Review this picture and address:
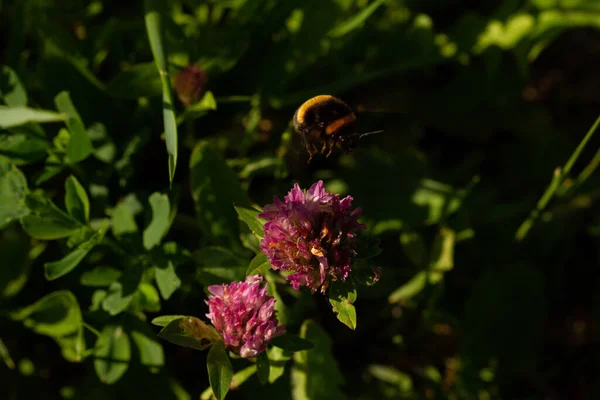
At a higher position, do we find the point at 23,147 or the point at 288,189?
the point at 23,147

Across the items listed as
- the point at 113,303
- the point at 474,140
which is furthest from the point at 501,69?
the point at 113,303

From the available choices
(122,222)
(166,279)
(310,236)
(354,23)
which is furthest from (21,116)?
(354,23)

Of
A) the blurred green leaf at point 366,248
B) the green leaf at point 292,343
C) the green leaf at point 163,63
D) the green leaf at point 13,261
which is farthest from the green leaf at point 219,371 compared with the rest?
the green leaf at point 13,261

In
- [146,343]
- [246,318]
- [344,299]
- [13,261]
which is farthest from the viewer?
[13,261]

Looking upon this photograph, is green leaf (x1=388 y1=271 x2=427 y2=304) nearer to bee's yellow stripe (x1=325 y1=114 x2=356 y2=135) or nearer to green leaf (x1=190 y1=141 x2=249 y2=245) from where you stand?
green leaf (x1=190 y1=141 x2=249 y2=245)

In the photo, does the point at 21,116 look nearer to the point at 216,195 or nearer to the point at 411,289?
the point at 216,195

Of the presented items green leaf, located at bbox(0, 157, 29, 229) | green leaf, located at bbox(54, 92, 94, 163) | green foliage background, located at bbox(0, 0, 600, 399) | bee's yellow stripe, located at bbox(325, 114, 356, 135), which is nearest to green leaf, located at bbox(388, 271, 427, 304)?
green foliage background, located at bbox(0, 0, 600, 399)

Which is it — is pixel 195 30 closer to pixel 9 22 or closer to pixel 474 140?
pixel 9 22

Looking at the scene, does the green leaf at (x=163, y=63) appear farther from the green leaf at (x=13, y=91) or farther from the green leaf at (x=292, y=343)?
the green leaf at (x=292, y=343)
